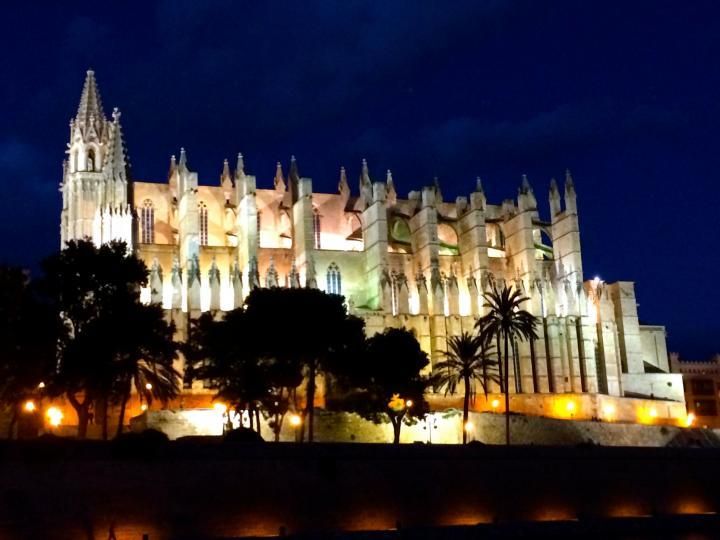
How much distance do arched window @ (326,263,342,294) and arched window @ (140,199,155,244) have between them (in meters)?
11.9

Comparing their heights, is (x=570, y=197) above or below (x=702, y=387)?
above

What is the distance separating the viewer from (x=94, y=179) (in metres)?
58.9

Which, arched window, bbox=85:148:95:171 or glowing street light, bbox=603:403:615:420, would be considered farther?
glowing street light, bbox=603:403:615:420

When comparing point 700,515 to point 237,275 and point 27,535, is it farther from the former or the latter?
point 237,275

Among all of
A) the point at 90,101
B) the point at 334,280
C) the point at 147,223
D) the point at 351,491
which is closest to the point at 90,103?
the point at 90,101

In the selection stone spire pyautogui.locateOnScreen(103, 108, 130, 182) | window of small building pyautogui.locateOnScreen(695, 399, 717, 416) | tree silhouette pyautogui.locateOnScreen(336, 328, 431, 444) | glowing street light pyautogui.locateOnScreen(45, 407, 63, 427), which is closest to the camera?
glowing street light pyautogui.locateOnScreen(45, 407, 63, 427)

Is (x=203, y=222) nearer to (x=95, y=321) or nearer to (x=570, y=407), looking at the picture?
(x=570, y=407)

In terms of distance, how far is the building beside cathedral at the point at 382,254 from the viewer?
5928cm

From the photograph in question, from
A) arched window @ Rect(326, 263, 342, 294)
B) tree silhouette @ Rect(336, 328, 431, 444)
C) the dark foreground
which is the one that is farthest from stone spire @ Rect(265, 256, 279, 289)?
the dark foreground

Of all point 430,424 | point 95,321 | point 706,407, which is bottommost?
point 430,424

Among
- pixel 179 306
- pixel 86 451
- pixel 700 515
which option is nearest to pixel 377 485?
pixel 86 451

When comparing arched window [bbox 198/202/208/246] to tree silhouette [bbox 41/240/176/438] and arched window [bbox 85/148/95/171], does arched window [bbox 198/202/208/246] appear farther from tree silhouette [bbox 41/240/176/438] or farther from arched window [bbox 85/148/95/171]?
tree silhouette [bbox 41/240/176/438]

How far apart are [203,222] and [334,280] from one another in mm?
10082

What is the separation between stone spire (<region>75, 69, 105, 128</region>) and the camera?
61.3 metres
